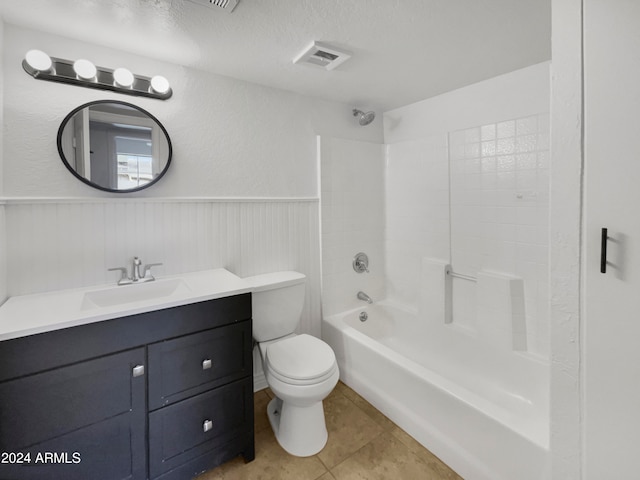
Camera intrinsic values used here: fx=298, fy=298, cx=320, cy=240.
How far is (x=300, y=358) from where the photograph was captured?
1.72m

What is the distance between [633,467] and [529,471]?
0.40 meters

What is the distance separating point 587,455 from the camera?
1.03 m

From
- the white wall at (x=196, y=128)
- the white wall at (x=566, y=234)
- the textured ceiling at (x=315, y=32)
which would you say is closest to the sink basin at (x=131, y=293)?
the white wall at (x=196, y=128)

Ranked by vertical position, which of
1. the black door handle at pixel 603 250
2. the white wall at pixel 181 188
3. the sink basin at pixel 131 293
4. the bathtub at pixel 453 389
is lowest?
the bathtub at pixel 453 389

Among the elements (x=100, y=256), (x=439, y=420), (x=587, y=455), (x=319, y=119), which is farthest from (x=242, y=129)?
(x=587, y=455)

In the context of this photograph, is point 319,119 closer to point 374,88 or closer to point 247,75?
point 374,88

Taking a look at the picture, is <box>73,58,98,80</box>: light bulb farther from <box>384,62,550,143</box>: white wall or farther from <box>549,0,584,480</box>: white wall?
<box>384,62,550,143</box>: white wall

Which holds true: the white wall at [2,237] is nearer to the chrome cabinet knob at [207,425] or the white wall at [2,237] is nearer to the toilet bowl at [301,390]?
the chrome cabinet knob at [207,425]

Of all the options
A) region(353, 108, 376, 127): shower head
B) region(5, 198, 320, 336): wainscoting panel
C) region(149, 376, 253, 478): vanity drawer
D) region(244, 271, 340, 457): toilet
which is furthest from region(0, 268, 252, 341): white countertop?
region(353, 108, 376, 127): shower head

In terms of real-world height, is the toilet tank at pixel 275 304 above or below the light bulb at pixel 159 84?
below

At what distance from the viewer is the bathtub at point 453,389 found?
1333mm

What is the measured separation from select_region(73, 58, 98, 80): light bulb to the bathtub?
6.98 feet

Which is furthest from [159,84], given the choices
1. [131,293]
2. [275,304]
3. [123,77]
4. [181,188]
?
[275,304]

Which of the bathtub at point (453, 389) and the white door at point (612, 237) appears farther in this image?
the bathtub at point (453, 389)
